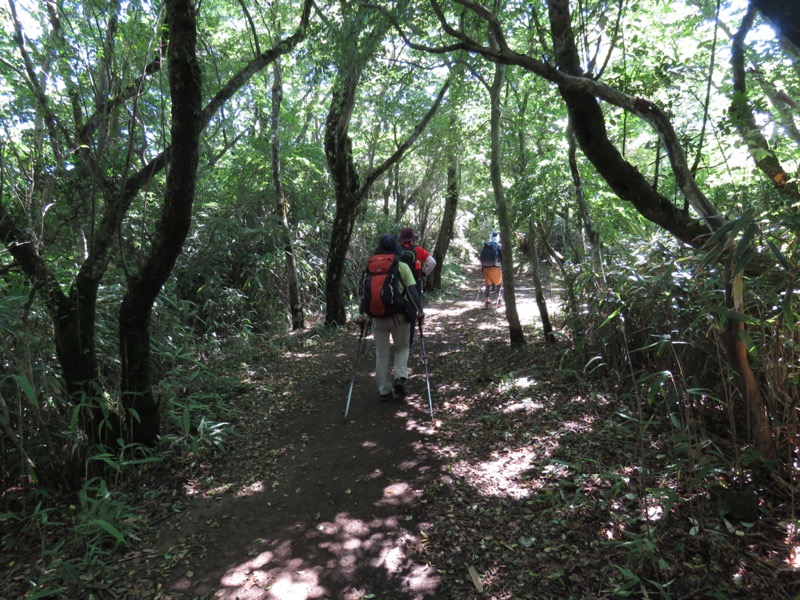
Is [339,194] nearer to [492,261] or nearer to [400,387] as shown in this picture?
[492,261]

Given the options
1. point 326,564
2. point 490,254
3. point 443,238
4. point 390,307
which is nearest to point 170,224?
point 390,307

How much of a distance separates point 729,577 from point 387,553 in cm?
188

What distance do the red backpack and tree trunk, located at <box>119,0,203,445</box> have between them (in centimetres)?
205

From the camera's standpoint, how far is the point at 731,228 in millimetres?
2264

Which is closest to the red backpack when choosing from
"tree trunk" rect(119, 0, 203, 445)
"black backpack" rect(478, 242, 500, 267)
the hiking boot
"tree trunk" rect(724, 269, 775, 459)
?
the hiking boot

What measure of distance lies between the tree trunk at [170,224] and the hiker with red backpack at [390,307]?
2.07 metres

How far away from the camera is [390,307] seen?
5043 millimetres

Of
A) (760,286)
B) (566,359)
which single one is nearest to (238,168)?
(566,359)

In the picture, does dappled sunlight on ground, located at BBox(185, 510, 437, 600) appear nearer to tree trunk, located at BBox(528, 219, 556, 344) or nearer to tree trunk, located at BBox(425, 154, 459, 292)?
tree trunk, located at BBox(528, 219, 556, 344)

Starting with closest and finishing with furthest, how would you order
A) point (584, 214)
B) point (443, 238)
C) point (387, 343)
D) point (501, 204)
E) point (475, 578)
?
1. point (475, 578)
2. point (387, 343)
3. point (584, 214)
4. point (501, 204)
5. point (443, 238)

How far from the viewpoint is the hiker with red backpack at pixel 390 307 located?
506 cm

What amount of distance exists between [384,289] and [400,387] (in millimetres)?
1245

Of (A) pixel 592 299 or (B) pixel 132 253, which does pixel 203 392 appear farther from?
(A) pixel 592 299

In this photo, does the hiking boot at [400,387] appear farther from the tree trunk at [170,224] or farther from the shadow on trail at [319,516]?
the tree trunk at [170,224]
